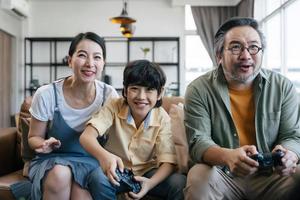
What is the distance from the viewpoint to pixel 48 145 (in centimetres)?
159

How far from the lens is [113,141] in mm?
1713

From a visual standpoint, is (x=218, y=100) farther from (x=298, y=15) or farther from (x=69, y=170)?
(x=298, y=15)

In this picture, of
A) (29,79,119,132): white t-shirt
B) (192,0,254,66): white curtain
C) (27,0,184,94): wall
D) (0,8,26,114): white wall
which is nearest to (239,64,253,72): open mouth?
(29,79,119,132): white t-shirt

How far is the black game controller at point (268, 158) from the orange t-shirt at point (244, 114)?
280 mm

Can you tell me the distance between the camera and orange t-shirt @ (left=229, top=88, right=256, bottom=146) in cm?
158

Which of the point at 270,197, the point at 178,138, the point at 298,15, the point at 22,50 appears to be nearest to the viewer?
the point at 270,197

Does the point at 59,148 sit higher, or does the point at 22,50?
the point at 22,50

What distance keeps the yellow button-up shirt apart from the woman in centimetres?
14

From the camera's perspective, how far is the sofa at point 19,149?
1.78 metres

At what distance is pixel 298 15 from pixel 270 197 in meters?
3.66

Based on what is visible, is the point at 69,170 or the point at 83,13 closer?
the point at 69,170

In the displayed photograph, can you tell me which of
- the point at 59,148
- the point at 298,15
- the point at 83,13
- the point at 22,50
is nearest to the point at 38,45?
the point at 22,50

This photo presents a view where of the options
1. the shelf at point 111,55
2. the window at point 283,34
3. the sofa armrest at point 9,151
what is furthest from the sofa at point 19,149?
the shelf at point 111,55

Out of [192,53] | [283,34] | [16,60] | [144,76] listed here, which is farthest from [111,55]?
[144,76]
